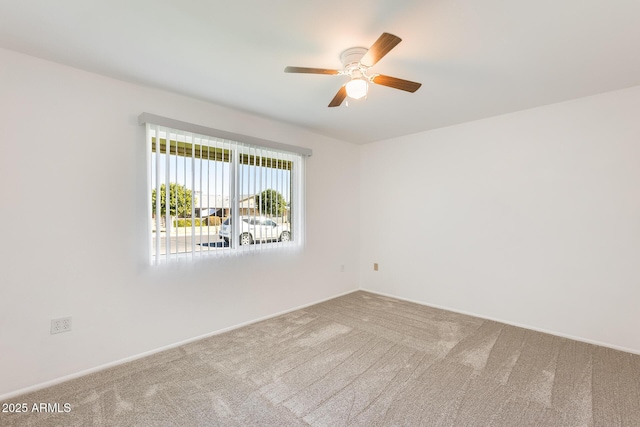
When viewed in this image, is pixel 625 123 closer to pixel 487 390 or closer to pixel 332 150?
pixel 487 390

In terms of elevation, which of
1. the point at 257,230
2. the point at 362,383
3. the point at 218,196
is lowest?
the point at 362,383

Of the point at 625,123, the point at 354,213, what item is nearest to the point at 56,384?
the point at 354,213

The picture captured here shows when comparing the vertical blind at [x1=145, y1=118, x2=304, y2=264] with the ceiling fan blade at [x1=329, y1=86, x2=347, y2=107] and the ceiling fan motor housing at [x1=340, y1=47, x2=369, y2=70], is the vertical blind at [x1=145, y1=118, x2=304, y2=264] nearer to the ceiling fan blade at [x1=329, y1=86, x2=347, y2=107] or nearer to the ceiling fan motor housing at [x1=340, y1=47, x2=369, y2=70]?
the ceiling fan blade at [x1=329, y1=86, x2=347, y2=107]

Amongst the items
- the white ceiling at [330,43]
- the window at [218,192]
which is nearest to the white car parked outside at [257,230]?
the window at [218,192]

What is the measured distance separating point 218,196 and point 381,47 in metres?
2.04

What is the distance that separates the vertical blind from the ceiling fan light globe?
1.54 metres

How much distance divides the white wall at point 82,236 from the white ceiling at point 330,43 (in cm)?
22

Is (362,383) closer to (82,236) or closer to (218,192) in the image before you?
(218,192)

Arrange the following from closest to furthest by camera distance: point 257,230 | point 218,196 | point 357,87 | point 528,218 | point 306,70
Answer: point 306,70 → point 357,87 → point 218,196 → point 528,218 → point 257,230

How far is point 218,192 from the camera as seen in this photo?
2932mm

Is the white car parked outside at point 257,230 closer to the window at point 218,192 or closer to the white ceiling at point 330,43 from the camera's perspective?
the window at point 218,192

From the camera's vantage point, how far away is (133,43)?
190 cm

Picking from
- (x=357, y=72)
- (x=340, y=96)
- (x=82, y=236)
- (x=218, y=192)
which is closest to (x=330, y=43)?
(x=357, y=72)

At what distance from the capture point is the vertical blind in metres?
2.59
